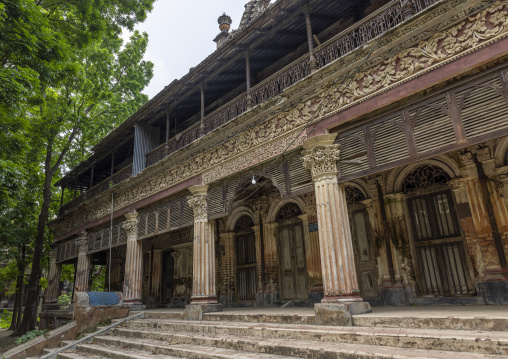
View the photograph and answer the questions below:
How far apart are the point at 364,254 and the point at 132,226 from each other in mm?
8484

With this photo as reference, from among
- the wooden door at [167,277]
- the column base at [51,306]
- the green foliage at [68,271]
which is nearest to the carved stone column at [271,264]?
the wooden door at [167,277]

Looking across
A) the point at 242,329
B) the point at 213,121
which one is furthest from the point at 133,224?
the point at 242,329

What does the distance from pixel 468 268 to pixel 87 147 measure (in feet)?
62.9

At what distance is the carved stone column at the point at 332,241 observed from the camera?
18.7 ft

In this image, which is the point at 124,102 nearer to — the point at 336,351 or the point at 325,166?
the point at 325,166

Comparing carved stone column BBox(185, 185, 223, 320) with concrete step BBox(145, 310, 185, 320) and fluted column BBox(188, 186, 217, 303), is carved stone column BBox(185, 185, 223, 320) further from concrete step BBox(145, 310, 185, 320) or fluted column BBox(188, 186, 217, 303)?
concrete step BBox(145, 310, 185, 320)

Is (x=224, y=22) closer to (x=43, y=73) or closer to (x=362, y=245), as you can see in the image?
(x=43, y=73)

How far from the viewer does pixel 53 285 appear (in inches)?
695

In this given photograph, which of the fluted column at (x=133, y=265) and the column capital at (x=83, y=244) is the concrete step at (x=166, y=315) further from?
the column capital at (x=83, y=244)

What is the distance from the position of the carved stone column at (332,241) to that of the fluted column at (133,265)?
26.4 ft

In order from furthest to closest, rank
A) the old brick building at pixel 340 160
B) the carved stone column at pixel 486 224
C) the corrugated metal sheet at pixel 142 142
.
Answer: the corrugated metal sheet at pixel 142 142, the carved stone column at pixel 486 224, the old brick building at pixel 340 160

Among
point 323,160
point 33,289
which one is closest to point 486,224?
point 323,160

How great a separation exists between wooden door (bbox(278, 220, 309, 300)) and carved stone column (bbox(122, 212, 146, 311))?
5.10m

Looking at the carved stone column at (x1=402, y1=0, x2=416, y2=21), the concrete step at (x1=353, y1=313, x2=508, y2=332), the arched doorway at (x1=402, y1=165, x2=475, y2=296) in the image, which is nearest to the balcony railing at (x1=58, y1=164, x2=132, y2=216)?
the arched doorway at (x1=402, y1=165, x2=475, y2=296)
